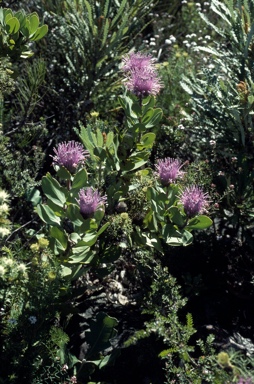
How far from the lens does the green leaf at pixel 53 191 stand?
8.95 ft

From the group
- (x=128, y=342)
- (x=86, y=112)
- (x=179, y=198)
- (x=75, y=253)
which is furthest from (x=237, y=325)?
(x=86, y=112)

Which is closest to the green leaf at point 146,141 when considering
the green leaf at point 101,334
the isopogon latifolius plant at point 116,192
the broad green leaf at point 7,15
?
the isopogon latifolius plant at point 116,192

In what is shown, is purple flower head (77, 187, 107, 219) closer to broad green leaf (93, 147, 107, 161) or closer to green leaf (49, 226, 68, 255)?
green leaf (49, 226, 68, 255)

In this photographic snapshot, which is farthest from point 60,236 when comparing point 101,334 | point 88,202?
point 101,334

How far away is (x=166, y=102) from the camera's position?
4.25m

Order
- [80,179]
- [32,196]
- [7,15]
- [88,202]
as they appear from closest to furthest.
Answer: [88,202], [80,179], [7,15], [32,196]

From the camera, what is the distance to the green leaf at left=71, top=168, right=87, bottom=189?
2660 millimetres

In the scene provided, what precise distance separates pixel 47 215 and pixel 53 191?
0.40ft

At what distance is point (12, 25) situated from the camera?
3.15 metres

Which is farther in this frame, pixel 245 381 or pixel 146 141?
pixel 146 141

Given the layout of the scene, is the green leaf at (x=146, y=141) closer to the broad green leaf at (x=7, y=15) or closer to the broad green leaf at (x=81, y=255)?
the broad green leaf at (x=81, y=255)

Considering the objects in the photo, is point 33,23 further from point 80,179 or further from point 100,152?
point 80,179

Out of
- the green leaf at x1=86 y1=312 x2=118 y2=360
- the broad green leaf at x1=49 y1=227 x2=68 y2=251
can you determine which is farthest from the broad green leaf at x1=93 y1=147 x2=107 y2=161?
the green leaf at x1=86 y1=312 x2=118 y2=360

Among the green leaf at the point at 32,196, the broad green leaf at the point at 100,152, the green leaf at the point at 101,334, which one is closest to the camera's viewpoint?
the green leaf at the point at 101,334
